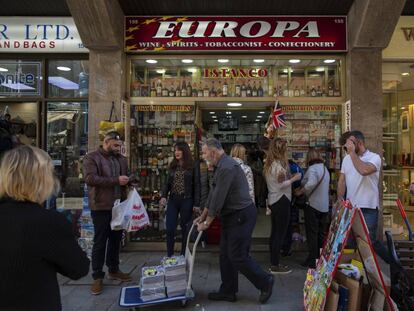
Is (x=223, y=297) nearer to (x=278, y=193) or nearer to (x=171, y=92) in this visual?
(x=278, y=193)

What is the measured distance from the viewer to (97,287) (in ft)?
16.8

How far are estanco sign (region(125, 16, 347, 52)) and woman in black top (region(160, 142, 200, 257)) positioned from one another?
2.04m

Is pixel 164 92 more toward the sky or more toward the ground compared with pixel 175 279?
more toward the sky

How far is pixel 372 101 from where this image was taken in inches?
274

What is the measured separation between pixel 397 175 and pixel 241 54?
11.4ft

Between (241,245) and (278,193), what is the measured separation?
4.82 feet

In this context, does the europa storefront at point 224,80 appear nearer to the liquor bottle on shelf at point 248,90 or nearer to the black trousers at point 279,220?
the liquor bottle on shelf at point 248,90

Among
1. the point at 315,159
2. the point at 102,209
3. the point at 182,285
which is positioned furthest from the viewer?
the point at 315,159

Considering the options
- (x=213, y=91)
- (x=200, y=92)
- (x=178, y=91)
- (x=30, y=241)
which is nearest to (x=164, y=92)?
(x=178, y=91)

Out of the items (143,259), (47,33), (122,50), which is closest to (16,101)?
(47,33)

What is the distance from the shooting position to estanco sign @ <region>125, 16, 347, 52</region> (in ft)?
23.7

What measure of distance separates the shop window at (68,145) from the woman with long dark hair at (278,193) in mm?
3558

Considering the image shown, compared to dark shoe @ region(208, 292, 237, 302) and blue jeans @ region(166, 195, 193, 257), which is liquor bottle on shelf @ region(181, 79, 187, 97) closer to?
blue jeans @ region(166, 195, 193, 257)

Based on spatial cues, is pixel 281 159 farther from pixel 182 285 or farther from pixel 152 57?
pixel 152 57
